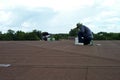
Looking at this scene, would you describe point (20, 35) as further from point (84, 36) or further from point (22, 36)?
point (84, 36)

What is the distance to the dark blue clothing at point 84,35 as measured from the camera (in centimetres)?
2395

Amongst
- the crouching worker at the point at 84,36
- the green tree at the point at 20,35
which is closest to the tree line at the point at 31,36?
the green tree at the point at 20,35

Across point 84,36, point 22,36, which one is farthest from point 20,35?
point 84,36

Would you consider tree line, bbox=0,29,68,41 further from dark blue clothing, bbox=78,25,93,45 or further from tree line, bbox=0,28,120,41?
dark blue clothing, bbox=78,25,93,45

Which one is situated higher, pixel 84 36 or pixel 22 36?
pixel 22 36

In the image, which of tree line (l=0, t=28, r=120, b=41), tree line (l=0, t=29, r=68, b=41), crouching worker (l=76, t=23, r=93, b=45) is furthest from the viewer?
tree line (l=0, t=29, r=68, b=41)

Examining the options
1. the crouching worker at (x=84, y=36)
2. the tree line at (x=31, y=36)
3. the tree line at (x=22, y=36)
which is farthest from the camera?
the tree line at (x=22, y=36)

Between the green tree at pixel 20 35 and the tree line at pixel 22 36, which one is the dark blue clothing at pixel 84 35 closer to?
the tree line at pixel 22 36

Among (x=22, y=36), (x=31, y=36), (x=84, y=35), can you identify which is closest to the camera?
(x=84, y=35)

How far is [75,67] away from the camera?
8.89m

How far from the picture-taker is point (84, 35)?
2420 centimetres

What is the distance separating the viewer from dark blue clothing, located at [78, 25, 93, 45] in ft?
78.6

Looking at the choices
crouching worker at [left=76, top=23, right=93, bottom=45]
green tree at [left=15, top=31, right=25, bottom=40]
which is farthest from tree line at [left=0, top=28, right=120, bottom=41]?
crouching worker at [left=76, top=23, right=93, bottom=45]

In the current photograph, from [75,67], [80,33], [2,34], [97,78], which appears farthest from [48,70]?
[2,34]
